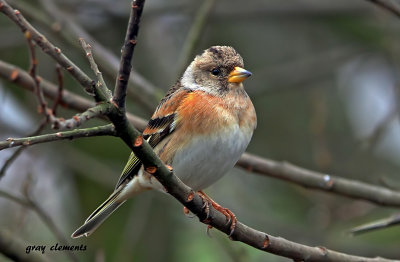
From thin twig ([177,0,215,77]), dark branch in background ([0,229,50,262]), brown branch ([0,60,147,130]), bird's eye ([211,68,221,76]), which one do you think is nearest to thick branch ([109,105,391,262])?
dark branch in background ([0,229,50,262])

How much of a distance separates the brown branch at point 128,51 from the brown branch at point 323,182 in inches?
104

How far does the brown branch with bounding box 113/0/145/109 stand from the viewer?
8.23ft

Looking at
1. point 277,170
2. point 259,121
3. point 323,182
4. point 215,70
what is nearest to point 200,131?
point 215,70

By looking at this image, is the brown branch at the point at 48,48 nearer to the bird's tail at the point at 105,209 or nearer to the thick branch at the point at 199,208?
the thick branch at the point at 199,208

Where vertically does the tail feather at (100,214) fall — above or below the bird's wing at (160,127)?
below

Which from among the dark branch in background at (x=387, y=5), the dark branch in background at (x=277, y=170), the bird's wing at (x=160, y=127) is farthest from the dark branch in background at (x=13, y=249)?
the dark branch in background at (x=387, y=5)

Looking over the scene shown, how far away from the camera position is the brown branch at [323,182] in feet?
16.5

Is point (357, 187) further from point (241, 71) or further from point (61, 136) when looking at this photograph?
point (61, 136)

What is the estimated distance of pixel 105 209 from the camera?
4754 mm

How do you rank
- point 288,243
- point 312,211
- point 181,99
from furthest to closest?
1. point 312,211
2. point 181,99
3. point 288,243

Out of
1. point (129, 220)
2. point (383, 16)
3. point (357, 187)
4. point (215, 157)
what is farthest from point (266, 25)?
point (215, 157)

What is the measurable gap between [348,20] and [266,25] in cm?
130

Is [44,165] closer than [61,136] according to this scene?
No

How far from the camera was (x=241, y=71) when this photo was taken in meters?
4.88
